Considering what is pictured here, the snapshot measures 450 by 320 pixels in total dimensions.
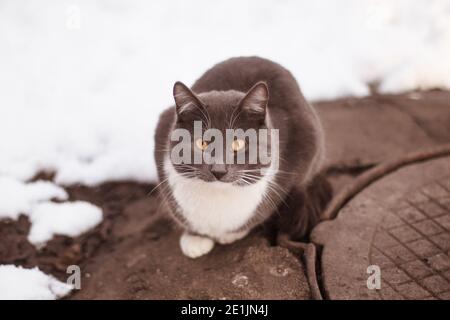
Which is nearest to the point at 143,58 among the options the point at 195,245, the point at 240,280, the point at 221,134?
the point at 195,245

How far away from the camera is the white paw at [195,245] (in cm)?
234

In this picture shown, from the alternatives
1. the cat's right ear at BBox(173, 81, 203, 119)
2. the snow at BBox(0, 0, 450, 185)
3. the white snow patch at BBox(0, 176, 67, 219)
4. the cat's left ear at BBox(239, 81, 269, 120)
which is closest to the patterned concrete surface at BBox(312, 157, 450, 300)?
the cat's left ear at BBox(239, 81, 269, 120)

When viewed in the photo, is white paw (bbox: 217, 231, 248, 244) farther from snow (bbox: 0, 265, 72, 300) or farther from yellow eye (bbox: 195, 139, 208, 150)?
snow (bbox: 0, 265, 72, 300)

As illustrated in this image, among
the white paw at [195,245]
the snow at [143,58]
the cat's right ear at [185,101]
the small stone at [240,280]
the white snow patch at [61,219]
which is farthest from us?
the snow at [143,58]

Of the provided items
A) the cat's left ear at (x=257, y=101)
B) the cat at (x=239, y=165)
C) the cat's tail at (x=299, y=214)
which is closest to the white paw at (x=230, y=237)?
the cat at (x=239, y=165)

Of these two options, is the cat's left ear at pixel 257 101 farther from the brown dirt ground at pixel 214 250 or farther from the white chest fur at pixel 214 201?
the brown dirt ground at pixel 214 250

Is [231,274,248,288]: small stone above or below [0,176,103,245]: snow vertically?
below

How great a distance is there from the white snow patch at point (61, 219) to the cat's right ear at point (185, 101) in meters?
0.95

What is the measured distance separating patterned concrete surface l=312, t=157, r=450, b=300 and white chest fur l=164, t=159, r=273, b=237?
1.10 feet

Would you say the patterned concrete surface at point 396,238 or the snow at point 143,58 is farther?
the snow at point 143,58

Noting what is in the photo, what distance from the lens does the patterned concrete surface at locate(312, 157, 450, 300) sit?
1.93 m

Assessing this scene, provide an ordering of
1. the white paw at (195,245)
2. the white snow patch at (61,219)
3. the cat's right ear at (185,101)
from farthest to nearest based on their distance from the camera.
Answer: the white snow patch at (61,219)
the white paw at (195,245)
the cat's right ear at (185,101)

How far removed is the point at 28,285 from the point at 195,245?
2.52ft

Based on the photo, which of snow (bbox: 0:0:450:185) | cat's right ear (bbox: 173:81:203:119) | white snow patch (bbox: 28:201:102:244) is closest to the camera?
cat's right ear (bbox: 173:81:203:119)
